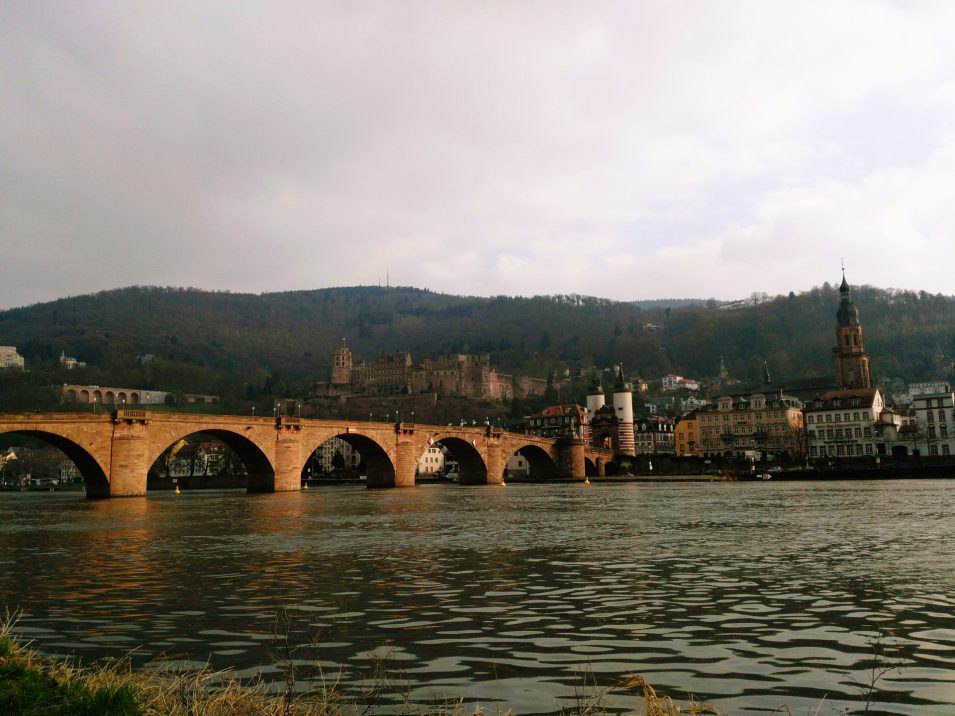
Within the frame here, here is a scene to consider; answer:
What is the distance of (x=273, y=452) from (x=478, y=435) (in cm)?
3509

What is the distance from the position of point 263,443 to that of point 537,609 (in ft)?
207

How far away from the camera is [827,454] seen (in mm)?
122250

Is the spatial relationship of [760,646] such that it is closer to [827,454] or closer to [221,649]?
[221,649]

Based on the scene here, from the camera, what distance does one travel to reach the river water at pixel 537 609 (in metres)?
9.07

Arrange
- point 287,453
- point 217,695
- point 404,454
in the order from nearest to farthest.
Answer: point 217,695 → point 287,453 → point 404,454

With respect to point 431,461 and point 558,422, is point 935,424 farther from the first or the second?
point 431,461

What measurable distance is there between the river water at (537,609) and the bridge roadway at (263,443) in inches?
1251

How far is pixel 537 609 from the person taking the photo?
13172mm

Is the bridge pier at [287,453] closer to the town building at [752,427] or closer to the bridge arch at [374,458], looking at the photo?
the bridge arch at [374,458]

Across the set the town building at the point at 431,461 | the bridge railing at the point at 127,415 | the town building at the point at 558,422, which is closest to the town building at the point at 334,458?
the town building at the point at 431,461

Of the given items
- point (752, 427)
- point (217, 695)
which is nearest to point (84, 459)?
point (217, 695)

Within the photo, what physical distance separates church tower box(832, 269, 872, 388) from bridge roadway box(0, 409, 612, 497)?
58.9m

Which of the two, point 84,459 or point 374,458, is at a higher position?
point 84,459

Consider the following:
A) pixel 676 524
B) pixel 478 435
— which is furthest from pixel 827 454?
pixel 676 524
